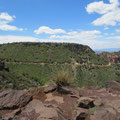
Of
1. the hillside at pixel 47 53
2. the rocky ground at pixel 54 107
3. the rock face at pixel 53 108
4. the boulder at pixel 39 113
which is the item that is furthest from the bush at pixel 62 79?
the hillside at pixel 47 53

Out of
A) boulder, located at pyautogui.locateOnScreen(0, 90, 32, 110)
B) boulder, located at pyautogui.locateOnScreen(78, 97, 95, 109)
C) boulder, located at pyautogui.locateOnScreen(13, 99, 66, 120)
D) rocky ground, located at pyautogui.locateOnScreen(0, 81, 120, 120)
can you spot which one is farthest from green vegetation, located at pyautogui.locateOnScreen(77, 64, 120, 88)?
boulder, located at pyautogui.locateOnScreen(13, 99, 66, 120)

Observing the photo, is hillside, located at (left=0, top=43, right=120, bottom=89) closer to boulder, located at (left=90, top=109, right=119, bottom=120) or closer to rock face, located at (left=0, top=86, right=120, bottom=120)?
rock face, located at (left=0, top=86, right=120, bottom=120)

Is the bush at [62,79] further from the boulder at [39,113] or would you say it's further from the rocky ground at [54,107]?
the boulder at [39,113]

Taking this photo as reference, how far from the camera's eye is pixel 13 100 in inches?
205

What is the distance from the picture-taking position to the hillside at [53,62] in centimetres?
4219

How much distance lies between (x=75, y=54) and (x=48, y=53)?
12.2 meters

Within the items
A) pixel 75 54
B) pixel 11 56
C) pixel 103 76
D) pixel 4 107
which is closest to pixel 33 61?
pixel 11 56

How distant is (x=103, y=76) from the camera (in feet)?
143

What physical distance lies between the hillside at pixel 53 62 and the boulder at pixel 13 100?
103 feet

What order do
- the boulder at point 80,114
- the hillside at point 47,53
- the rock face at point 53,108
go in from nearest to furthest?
the rock face at point 53,108 → the boulder at point 80,114 → the hillside at point 47,53

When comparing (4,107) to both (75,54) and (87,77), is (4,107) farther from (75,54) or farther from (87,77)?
(75,54)

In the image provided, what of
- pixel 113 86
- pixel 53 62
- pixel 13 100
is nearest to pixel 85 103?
pixel 13 100

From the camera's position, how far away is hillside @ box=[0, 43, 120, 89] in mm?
42188

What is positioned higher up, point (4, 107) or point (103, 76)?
point (4, 107)
